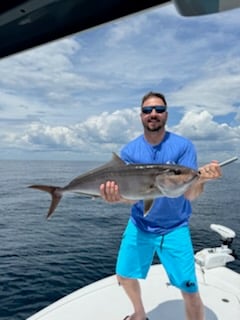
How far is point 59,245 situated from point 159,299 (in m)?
11.7

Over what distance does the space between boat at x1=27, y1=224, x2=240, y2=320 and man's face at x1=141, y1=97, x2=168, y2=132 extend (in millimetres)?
2366

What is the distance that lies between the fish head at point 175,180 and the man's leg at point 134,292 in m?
1.44

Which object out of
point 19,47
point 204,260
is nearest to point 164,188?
point 19,47

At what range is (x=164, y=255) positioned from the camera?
3.66m

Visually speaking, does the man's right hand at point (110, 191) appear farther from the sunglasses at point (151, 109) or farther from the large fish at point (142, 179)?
the sunglasses at point (151, 109)

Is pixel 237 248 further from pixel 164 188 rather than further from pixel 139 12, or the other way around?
pixel 139 12

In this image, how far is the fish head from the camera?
9.45 feet

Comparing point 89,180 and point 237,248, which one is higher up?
point 89,180

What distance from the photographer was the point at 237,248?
15.7 meters

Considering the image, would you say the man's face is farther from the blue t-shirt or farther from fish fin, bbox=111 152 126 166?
fish fin, bbox=111 152 126 166

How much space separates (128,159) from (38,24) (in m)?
2.32

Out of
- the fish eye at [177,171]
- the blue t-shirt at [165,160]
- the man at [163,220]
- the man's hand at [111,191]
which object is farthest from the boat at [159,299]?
the fish eye at [177,171]

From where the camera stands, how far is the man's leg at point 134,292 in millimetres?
3877

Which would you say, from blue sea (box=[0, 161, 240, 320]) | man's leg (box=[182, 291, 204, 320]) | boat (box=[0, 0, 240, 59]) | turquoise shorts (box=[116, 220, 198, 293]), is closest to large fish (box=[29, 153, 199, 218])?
turquoise shorts (box=[116, 220, 198, 293])
